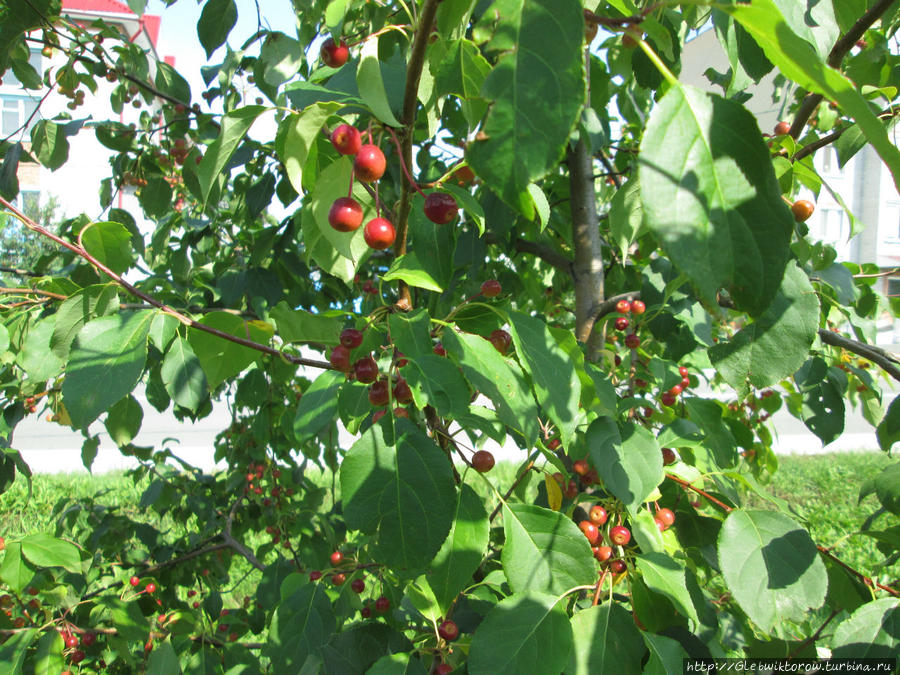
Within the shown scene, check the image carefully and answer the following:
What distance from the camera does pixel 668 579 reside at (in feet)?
3.24

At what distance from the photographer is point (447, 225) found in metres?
0.90

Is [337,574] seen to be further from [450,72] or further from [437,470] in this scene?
[450,72]

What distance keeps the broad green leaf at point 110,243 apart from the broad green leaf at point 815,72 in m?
1.06

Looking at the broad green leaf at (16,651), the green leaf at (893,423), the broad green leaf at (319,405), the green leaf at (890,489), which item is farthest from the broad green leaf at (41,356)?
the green leaf at (893,423)

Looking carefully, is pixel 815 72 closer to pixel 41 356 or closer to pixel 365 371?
pixel 365 371

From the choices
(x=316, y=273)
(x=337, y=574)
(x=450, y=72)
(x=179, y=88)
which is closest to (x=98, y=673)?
(x=337, y=574)

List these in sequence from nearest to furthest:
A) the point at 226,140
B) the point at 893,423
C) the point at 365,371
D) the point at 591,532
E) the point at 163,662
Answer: the point at 226,140
the point at 365,371
the point at 591,532
the point at 893,423
the point at 163,662

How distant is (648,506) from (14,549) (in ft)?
5.59

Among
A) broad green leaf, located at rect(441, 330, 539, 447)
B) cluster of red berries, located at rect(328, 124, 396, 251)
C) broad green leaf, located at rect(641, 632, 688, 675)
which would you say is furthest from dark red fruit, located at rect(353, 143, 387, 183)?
broad green leaf, located at rect(641, 632, 688, 675)

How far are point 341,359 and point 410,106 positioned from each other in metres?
0.41

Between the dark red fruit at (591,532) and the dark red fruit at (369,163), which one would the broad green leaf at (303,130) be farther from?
the dark red fruit at (591,532)

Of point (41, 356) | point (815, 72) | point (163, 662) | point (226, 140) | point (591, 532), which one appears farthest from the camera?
point (163, 662)

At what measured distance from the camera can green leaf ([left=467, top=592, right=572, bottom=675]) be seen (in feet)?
Result: 2.83

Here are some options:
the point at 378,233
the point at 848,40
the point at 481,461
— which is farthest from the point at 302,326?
the point at 848,40
